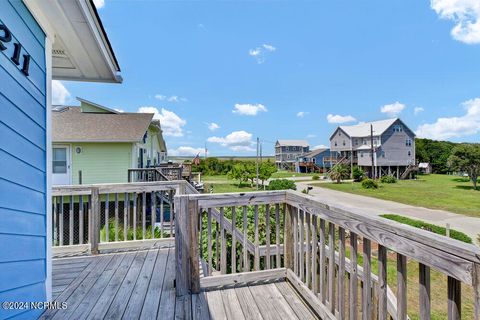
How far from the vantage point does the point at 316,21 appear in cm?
895

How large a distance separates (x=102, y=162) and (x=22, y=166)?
8942 millimetres

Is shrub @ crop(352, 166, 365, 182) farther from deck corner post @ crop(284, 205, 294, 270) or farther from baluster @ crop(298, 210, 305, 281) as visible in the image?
baluster @ crop(298, 210, 305, 281)

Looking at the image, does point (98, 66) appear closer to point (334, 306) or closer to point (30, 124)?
point (30, 124)

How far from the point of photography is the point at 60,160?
30.9 ft

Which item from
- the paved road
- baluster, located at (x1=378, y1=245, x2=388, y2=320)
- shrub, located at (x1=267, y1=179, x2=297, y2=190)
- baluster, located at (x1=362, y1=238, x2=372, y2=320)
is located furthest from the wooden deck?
shrub, located at (x1=267, y1=179, x2=297, y2=190)

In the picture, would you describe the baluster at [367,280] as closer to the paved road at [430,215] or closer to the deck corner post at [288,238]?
the deck corner post at [288,238]

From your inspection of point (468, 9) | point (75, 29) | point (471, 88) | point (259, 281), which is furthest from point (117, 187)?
point (471, 88)

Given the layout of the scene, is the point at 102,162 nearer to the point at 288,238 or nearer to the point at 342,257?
the point at 288,238

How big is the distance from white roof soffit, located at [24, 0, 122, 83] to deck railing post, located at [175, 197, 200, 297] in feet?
5.07

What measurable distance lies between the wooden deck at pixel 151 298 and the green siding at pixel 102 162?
7344 millimetres

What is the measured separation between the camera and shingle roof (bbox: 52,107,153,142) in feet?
30.6

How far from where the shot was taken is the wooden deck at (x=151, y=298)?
197 centimetres

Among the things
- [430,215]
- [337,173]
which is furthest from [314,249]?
[337,173]

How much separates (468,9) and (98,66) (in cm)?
1020
